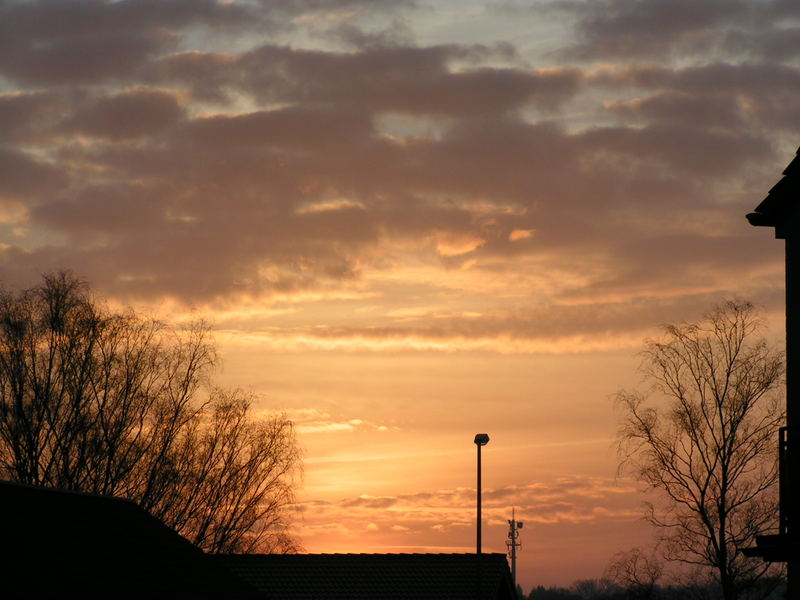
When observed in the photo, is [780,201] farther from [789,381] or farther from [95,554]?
[95,554]

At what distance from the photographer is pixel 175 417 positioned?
46688 mm

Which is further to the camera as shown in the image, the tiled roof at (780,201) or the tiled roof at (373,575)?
the tiled roof at (373,575)

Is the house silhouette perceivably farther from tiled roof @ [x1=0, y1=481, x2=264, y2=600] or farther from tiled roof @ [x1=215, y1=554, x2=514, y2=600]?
tiled roof @ [x1=215, y1=554, x2=514, y2=600]

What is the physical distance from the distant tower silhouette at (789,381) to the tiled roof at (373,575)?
2012 centimetres

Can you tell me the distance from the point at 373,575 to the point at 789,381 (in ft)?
76.7

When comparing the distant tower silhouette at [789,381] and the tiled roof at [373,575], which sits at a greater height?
the distant tower silhouette at [789,381]

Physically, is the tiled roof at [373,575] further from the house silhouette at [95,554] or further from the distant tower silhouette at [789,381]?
the distant tower silhouette at [789,381]

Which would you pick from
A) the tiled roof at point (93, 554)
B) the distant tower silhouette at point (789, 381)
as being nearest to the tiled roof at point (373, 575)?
the tiled roof at point (93, 554)

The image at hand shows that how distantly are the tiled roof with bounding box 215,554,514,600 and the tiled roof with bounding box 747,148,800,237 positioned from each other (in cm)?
2086

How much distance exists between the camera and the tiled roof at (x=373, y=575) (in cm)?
4012

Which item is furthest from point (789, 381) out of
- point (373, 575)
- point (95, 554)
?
point (373, 575)

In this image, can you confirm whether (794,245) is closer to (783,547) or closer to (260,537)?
(783,547)

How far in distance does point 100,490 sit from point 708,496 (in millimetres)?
24048

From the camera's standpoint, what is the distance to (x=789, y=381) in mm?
21594
